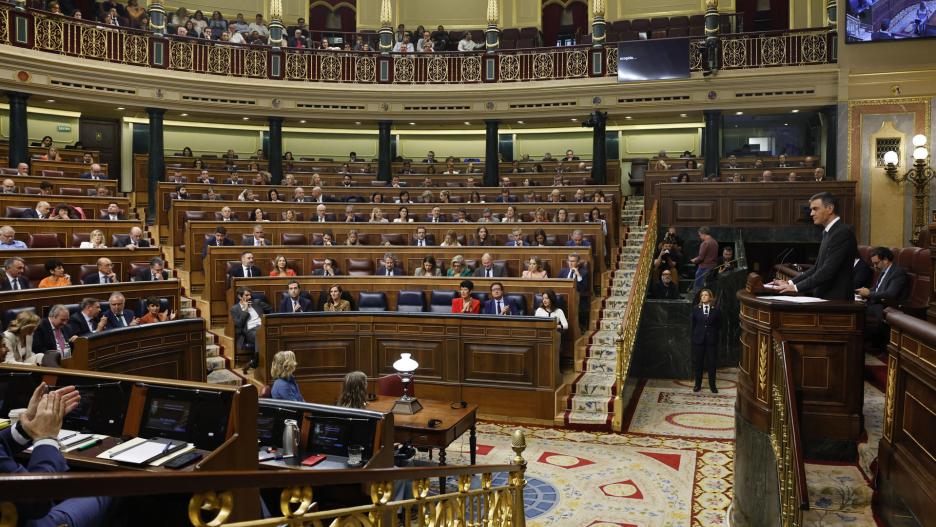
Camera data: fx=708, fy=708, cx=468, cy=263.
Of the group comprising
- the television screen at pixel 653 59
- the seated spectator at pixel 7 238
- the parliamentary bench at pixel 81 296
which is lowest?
the parliamentary bench at pixel 81 296

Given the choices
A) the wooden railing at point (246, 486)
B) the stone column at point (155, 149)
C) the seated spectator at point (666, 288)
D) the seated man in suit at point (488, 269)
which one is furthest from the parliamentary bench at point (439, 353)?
the stone column at point (155, 149)

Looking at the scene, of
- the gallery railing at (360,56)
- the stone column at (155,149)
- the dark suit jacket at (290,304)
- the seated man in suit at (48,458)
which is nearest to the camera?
the seated man in suit at (48,458)

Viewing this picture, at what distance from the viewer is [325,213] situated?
1147 cm

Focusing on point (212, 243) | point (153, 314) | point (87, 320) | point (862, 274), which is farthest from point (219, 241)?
point (862, 274)

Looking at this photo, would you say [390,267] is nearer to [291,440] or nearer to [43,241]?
[43,241]

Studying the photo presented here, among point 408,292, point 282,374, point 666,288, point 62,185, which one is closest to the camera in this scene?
point 282,374

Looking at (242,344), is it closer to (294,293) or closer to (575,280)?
(294,293)

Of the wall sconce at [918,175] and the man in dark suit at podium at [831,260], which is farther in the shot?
the wall sconce at [918,175]

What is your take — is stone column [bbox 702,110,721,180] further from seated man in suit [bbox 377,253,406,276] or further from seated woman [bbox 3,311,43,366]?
seated woman [bbox 3,311,43,366]

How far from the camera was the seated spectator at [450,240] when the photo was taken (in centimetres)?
991

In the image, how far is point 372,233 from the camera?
10.6 metres

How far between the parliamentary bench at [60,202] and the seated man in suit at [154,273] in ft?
7.09

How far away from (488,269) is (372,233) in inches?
97.4

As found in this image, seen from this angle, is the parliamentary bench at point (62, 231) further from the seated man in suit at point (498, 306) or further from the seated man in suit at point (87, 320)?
Result: the seated man in suit at point (498, 306)
